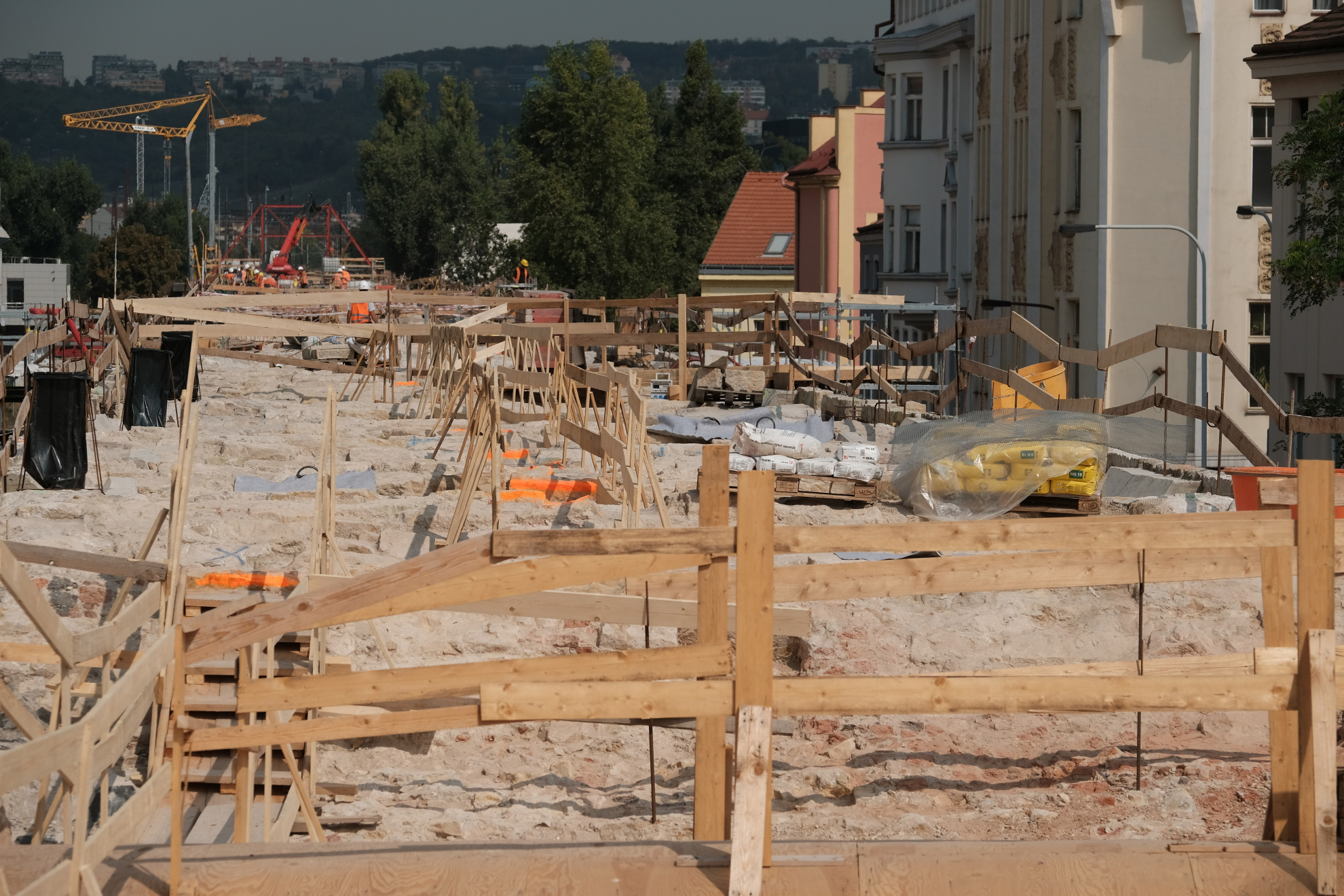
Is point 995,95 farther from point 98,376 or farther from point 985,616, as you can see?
point 985,616

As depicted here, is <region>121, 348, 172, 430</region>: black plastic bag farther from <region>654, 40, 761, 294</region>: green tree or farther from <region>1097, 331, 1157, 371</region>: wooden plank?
<region>654, 40, 761, 294</region>: green tree

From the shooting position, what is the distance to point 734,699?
5242 millimetres

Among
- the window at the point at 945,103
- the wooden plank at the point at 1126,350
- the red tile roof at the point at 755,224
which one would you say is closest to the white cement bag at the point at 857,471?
the wooden plank at the point at 1126,350

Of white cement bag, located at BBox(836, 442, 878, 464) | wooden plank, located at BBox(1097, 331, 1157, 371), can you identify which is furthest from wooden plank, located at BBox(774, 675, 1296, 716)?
white cement bag, located at BBox(836, 442, 878, 464)

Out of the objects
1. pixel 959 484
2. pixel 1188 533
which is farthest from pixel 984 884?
pixel 959 484

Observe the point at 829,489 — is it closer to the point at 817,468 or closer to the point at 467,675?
the point at 817,468

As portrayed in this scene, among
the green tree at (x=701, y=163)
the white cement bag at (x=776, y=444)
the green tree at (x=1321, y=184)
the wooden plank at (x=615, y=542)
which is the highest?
the green tree at (x=701, y=163)

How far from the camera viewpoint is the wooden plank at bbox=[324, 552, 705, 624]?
5195 millimetres

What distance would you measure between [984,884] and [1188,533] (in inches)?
57.5

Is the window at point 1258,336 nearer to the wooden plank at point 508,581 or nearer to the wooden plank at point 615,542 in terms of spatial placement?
the wooden plank at point 508,581

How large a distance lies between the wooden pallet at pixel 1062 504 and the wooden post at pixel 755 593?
30.4 ft

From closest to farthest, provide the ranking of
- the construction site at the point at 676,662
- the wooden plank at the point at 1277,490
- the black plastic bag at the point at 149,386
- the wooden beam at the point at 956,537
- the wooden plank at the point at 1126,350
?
the wooden beam at the point at 956,537
the construction site at the point at 676,662
the wooden plank at the point at 1277,490
the wooden plank at the point at 1126,350
the black plastic bag at the point at 149,386

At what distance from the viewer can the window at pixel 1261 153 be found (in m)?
26.0

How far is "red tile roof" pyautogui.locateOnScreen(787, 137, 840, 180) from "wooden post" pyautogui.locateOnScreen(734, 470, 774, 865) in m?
52.1
